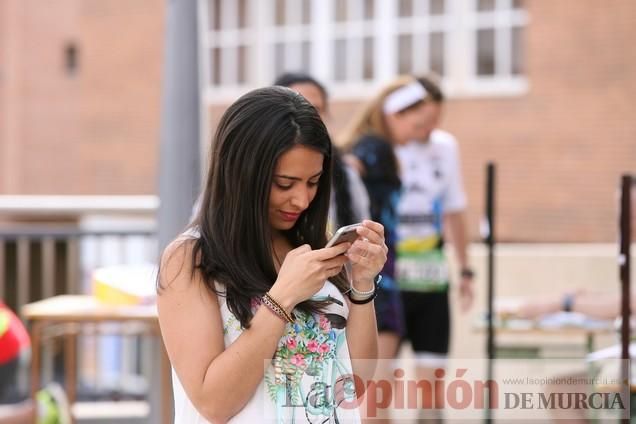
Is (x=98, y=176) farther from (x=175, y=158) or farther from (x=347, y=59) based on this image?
(x=175, y=158)

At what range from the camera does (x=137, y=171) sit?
536 inches

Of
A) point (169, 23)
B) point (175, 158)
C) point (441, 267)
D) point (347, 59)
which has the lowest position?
point (441, 267)

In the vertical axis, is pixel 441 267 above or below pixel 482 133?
below

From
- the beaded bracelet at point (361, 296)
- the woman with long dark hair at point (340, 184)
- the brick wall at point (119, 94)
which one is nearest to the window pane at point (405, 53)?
the brick wall at point (119, 94)

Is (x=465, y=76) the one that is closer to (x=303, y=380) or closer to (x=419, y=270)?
(x=419, y=270)

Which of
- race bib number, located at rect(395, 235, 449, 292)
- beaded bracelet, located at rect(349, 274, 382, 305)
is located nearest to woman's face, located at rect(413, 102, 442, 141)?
race bib number, located at rect(395, 235, 449, 292)

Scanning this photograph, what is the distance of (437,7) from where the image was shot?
11.8 m

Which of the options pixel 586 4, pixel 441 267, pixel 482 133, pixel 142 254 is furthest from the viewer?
pixel 482 133

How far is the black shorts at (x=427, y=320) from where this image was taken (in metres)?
5.66

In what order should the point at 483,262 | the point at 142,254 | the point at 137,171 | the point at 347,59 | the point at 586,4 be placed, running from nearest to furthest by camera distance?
1. the point at 142,254
2. the point at 483,262
3. the point at 586,4
4. the point at 347,59
5. the point at 137,171

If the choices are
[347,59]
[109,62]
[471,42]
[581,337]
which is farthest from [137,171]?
[581,337]

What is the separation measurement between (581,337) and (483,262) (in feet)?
4.57

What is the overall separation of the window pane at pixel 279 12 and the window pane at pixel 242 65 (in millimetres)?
529

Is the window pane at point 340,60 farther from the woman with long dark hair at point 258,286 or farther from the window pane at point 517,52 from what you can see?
the woman with long dark hair at point 258,286
